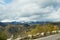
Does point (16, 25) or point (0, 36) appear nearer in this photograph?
point (0, 36)

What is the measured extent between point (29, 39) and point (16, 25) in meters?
24.9

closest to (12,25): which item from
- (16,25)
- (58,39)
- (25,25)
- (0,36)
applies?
(16,25)

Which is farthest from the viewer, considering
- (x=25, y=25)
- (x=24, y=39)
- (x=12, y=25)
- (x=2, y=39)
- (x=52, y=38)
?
(x=25, y=25)

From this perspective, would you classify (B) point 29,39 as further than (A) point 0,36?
No

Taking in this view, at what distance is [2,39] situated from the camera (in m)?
15.2

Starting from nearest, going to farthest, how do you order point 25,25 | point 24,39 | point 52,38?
point 24,39, point 52,38, point 25,25

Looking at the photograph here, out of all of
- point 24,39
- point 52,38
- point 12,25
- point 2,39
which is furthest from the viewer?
point 12,25

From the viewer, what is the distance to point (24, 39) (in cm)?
1076

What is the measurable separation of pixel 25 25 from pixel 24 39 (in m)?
28.4

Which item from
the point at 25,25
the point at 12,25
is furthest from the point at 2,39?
the point at 25,25

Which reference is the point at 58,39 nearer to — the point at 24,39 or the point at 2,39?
the point at 24,39

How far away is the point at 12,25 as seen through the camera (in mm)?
35094

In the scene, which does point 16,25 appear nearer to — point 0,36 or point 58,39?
point 0,36

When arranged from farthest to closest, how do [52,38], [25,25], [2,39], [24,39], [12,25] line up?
[25,25], [12,25], [2,39], [52,38], [24,39]
